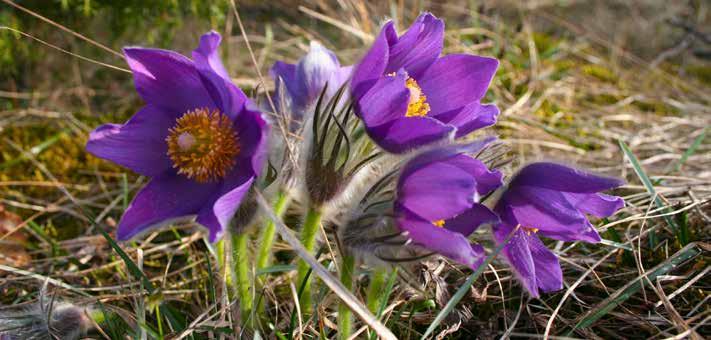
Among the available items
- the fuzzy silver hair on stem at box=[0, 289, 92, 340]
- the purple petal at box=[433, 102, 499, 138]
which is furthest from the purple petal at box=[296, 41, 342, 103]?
the fuzzy silver hair on stem at box=[0, 289, 92, 340]

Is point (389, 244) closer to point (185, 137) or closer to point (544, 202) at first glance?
point (544, 202)

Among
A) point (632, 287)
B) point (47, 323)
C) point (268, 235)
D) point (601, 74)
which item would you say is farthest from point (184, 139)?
point (601, 74)

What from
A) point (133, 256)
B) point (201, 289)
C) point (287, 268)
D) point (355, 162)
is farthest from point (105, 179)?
point (355, 162)

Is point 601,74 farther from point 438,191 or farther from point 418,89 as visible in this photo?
point 438,191

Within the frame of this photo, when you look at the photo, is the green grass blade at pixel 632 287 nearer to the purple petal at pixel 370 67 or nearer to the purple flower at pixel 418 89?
the purple flower at pixel 418 89

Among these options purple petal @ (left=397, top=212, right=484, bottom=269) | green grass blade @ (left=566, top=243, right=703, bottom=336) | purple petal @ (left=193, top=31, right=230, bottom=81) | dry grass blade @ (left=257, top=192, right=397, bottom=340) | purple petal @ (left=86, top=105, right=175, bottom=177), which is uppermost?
purple petal @ (left=193, top=31, right=230, bottom=81)

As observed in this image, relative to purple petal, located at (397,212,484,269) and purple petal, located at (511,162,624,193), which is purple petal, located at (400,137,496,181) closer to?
purple petal, located at (397,212,484,269)
